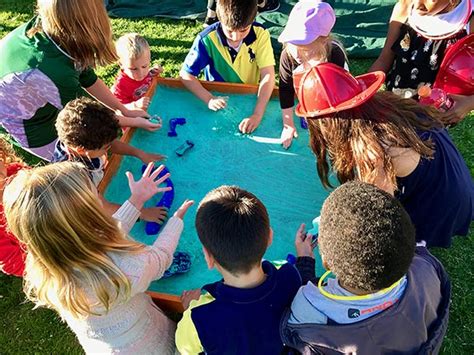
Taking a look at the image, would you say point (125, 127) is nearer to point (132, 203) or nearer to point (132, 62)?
point (132, 62)

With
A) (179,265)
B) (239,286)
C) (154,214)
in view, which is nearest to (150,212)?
(154,214)

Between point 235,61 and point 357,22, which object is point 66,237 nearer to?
point 235,61

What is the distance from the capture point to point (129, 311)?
1.96 m

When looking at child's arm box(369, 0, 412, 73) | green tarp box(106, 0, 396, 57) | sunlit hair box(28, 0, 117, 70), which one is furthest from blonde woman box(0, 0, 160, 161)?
green tarp box(106, 0, 396, 57)

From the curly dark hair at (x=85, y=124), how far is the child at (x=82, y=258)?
0.57 meters

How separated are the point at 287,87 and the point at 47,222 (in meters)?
1.73

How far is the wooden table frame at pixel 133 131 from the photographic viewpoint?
7.52ft

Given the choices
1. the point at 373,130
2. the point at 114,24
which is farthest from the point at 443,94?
the point at 114,24

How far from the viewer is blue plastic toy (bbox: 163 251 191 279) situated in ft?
7.86

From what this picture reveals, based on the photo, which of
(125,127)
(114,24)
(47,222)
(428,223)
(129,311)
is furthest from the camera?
(114,24)

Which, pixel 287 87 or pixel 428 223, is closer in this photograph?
pixel 428 223

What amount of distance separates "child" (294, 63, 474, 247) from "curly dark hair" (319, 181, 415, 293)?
45 cm

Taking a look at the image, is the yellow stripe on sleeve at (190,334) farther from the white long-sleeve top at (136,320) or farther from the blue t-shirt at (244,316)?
the white long-sleeve top at (136,320)

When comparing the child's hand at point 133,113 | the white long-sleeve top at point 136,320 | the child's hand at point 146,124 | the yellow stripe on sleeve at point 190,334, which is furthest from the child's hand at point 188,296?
the child's hand at point 133,113
